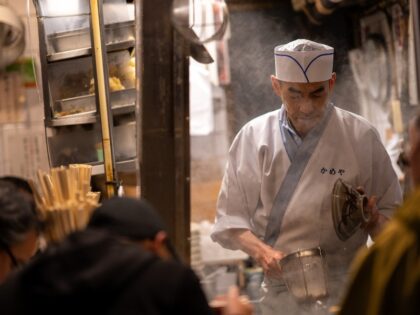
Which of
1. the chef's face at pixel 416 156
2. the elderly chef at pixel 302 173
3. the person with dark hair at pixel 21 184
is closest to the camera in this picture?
the chef's face at pixel 416 156

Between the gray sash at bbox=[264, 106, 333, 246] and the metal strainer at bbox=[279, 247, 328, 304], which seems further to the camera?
the gray sash at bbox=[264, 106, 333, 246]

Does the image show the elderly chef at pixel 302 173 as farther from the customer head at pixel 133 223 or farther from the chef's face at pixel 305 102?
the customer head at pixel 133 223

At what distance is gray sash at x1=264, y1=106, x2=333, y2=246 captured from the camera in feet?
13.2

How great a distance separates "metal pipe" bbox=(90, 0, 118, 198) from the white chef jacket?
0.70m

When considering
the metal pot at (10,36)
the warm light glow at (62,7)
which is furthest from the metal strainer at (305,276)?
the metal pot at (10,36)

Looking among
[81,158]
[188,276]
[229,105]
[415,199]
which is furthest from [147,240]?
[81,158]

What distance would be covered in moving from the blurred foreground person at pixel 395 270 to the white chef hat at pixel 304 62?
1.69 m

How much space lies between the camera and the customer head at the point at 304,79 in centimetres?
397

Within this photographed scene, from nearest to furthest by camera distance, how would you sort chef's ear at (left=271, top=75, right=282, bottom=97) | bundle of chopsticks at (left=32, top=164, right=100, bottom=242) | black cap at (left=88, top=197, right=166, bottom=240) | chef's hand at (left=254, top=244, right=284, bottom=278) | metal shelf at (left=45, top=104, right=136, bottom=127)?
1. black cap at (left=88, top=197, right=166, bottom=240)
2. bundle of chopsticks at (left=32, top=164, right=100, bottom=242)
3. chef's hand at (left=254, top=244, right=284, bottom=278)
4. chef's ear at (left=271, top=75, right=282, bottom=97)
5. metal shelf at (left=45, top=104, right=136, bottom=127)

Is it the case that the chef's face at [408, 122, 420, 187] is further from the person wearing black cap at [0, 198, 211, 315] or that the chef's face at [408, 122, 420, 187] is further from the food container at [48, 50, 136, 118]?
the food container at [48, 50, 136, 118]

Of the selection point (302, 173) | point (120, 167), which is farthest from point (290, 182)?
point (120, 167)

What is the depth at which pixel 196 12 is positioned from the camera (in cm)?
400

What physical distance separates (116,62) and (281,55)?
1.10 meters

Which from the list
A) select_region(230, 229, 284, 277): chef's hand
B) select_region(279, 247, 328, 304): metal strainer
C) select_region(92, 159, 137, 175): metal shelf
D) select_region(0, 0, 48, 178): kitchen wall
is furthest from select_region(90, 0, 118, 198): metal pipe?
select_region(0, 0, 48, 178): kitchen wall
